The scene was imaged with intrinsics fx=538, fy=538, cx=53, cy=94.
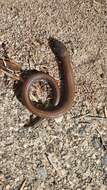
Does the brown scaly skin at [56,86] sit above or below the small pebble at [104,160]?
above

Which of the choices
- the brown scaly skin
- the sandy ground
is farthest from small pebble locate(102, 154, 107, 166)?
the brown scaly skin

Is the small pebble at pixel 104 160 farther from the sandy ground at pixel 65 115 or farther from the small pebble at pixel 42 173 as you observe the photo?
the small pebble at pixel 42 173

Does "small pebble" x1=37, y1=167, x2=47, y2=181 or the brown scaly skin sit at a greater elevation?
the brown scaly skin

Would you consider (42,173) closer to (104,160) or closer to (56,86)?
(104,160)

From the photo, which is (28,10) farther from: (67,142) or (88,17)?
(67,142)

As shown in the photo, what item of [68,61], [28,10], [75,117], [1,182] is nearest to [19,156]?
[1,182]

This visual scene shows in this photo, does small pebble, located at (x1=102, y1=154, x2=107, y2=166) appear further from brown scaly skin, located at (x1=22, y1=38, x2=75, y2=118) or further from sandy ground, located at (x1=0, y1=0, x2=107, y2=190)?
brown scaly skin, located at (x1=22, y1=38, x2=75, y2=118)

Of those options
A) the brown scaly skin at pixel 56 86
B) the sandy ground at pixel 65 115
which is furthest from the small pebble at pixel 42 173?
the brown scaly skin at pixel 56 86
